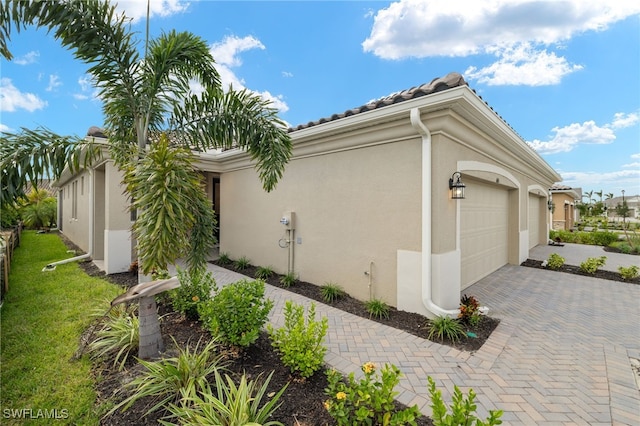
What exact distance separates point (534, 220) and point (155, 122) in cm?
1792

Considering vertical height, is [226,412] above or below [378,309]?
above

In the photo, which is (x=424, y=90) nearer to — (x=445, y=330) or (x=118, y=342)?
(x=445, y=330)

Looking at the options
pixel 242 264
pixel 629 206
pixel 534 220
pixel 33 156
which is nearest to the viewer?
pixel 33 156

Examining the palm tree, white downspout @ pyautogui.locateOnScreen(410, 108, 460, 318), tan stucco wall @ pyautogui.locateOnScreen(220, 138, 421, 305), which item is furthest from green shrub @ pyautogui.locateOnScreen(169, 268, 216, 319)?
white downspout @ pyautogui.locateOnScreen(410, 108, 460, 318)

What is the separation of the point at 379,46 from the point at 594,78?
7.66m

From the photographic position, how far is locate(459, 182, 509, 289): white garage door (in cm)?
691

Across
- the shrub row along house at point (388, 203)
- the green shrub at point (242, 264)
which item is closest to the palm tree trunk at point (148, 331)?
the shrub row along house at point (388, 203)

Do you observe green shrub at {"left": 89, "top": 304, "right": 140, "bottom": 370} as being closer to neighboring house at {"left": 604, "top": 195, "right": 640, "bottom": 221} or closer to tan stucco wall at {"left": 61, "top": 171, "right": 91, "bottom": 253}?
tan stucco wall at {"left": 61, "top": 171, "right": 91, "bottom": 253}

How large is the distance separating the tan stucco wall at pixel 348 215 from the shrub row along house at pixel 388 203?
26 millimetres

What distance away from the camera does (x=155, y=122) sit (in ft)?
15.5

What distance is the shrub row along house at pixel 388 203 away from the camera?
5.06 metres

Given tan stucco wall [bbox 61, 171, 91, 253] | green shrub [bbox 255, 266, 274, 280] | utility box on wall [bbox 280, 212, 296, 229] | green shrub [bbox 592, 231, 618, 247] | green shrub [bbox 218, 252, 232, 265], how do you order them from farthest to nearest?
green shrub [bbox 592, 231, 618, 247] → tan stucco wall [bbox 61, 171, 91, 253] → green shrub [bbox 218, 252, 232, 265] → green shrub [bbox 255, 266, 274, 280] → utility box on wall [bbox 280, 212, 296, 229]

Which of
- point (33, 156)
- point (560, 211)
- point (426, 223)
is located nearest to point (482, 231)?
point (426, 223)

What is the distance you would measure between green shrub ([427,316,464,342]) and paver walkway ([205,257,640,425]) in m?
0.22
